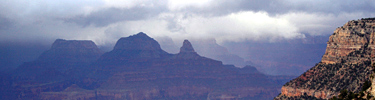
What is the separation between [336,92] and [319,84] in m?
5.21

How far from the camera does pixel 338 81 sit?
7981 centimetres

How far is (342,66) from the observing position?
82.9 metres

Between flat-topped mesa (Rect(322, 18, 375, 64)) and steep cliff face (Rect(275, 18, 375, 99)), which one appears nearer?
steep cliff face (Rect(275, 18, 375, 99))

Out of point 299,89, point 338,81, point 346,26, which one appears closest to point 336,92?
point 338,81

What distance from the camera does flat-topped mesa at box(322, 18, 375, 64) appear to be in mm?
83125

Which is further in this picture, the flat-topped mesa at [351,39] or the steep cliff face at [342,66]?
the flat-topped mesa at [351,39]

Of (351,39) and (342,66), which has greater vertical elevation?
(351,39)

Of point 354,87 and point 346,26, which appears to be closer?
point 354,87

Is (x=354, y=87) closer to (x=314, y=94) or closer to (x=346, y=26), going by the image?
(x=314, y=94)

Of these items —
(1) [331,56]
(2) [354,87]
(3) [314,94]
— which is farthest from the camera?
(1) [331,56]

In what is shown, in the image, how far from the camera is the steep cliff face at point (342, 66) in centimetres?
7844

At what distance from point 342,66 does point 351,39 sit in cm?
489

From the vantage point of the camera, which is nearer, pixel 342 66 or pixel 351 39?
pixel 342 66

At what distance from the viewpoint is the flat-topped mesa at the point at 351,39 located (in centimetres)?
8312
